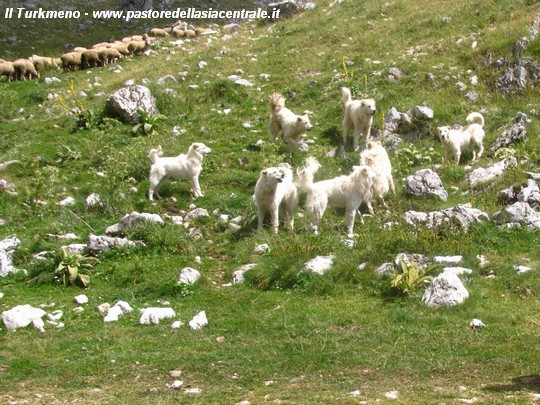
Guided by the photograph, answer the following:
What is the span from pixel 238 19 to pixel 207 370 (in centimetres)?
3349

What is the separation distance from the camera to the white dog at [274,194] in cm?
1300

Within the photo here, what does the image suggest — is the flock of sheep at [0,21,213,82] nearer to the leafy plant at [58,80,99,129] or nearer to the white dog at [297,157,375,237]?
the leafy plant at [58,80,99,129]

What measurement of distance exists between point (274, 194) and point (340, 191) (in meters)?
1.44

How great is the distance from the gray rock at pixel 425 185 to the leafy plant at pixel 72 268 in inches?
281

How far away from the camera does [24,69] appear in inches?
1003

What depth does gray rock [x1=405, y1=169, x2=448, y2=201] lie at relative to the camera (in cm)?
1416

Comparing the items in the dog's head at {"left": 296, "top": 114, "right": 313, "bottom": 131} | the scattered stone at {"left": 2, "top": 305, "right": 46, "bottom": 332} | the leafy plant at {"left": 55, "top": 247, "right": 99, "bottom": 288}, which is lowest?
the scattered stone at {"left": 2, "top": 305, "right": 46, "bottom": 332}

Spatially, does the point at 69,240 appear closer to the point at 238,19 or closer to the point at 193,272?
the point at 193,272

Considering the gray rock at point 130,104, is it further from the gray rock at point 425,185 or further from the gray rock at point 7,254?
the gray rock at point 425,185

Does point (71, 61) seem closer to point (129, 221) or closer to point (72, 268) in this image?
point (129, 221)

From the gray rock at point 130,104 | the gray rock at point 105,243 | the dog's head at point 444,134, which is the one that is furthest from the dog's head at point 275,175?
the gray rock at point 130,104

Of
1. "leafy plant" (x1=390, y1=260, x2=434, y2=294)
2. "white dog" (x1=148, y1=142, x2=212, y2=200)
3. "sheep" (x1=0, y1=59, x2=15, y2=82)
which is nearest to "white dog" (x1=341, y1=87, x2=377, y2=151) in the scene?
"white dog" (x1=148, y1=142, x2=212, y2=200)

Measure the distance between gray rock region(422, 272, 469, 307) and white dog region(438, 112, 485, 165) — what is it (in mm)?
6889

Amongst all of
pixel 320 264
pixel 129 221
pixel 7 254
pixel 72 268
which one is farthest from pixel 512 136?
pixel 7 254
